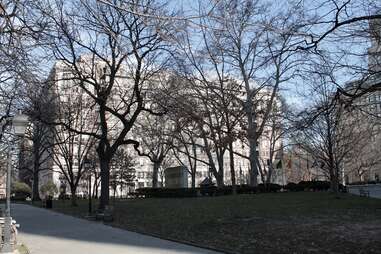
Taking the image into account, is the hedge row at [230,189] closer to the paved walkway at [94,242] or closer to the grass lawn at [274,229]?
the grass lawn at [274,229]

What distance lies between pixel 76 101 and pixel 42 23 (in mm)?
32740

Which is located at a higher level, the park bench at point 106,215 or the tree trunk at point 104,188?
the tree trunk at point 104,188

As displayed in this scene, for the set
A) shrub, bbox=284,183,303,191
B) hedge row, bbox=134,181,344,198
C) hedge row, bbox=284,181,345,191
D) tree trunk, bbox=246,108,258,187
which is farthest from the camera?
shrub, bbox=284,183,303,191

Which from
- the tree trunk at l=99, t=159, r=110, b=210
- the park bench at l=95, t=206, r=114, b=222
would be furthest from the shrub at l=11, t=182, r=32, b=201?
the park bench at l=95, t=206, r=114, b=222

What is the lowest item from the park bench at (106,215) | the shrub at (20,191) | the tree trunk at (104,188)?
the park bench at (106,215)

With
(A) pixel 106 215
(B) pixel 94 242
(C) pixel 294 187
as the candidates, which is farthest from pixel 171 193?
(B) pixel 94 242

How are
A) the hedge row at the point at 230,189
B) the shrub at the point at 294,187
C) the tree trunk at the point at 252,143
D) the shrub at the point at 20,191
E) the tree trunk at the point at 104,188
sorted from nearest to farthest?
the tree trunk at the point at 104,188 < the tree trunk at the point at 252,143 < the hedge row at the point at 230,189 < the shrub at the point at 294,187 < the shrub at the point at 20,191

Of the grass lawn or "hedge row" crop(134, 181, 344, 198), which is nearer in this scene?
the grass lawn

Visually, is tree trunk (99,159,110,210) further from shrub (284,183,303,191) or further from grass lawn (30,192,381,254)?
shrub (284,183,303,191)

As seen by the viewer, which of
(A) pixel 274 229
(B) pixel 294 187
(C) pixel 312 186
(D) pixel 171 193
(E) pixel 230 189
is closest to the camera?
(A) pixel 274 229

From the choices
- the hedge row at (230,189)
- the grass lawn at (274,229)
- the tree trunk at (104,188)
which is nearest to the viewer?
the grass lawn at (274,229)

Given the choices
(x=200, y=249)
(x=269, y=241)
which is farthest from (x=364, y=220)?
(x=200, y=249)

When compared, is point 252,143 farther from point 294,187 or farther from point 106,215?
point 106,215

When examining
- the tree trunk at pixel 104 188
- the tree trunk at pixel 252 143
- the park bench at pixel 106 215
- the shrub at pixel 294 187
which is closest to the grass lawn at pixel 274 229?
the park bench at pixel 106 215
